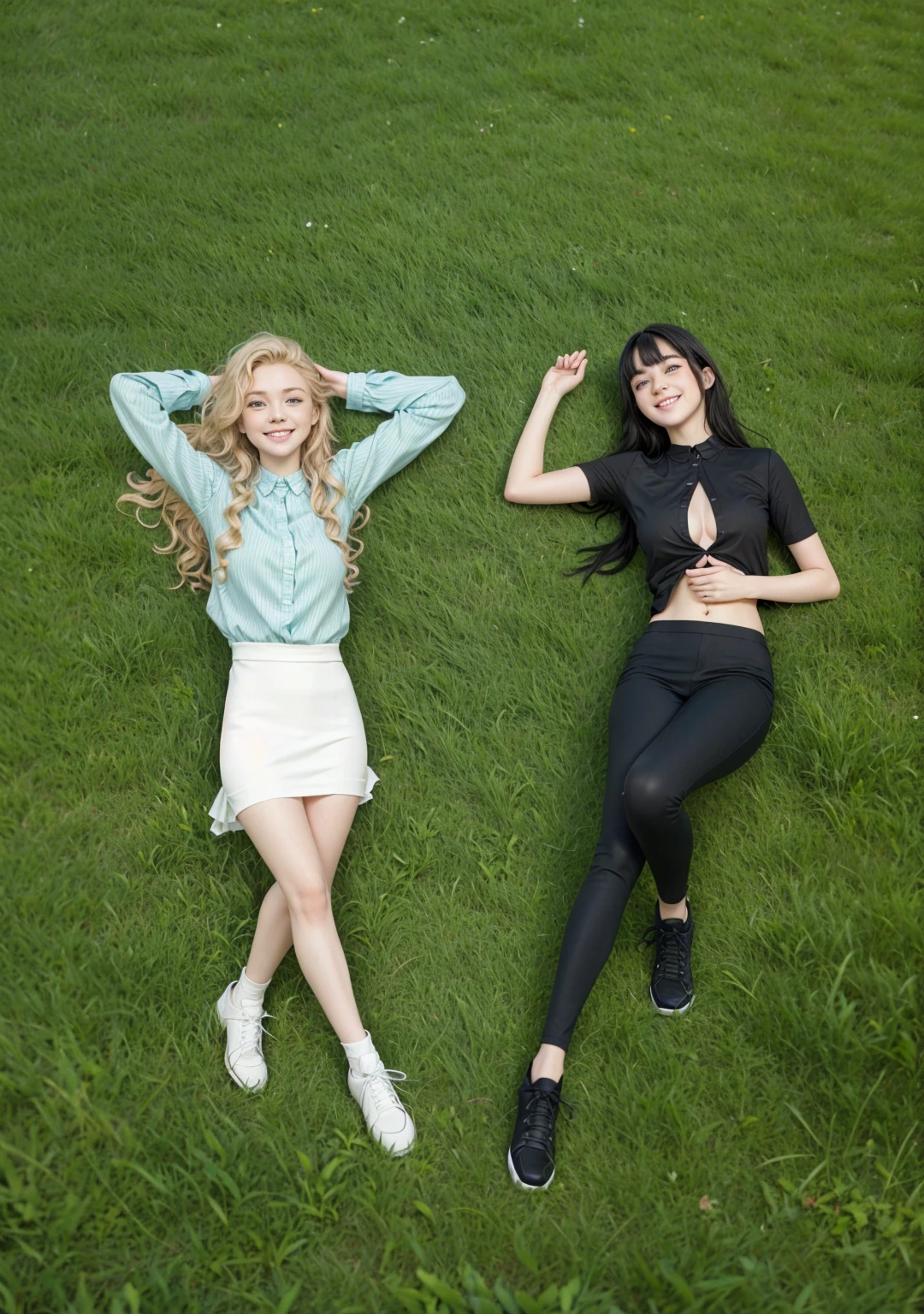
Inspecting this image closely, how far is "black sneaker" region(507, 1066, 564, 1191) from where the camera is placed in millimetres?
3270

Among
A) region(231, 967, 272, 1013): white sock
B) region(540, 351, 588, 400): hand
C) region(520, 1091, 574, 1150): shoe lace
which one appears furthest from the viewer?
region(540, 351, 588, 400): hand

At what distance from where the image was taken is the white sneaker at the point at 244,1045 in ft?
11.5

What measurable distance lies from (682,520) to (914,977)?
6.67ft

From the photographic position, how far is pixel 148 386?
14.0 ft

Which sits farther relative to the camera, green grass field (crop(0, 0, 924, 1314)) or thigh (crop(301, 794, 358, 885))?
thigh (crop(301, 794, 358, 885))

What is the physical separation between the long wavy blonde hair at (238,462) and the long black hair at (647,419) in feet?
3.99

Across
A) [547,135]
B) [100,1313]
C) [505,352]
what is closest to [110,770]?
[100,1313]

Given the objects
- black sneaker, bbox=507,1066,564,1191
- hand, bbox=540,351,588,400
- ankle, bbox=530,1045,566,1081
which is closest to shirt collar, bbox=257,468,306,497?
hand, bbox=540,351,588,400

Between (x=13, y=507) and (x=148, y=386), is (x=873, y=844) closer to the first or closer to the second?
(x=148, y=386)

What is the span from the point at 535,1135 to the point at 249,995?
1169 millimetres

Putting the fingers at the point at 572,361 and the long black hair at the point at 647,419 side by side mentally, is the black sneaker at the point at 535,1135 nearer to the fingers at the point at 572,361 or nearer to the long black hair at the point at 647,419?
the long black hair at the point at 647,419

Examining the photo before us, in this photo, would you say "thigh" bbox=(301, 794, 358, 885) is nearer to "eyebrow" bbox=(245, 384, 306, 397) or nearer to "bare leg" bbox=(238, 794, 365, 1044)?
"bare leg" bbox=(238, 794, 365, 1044)

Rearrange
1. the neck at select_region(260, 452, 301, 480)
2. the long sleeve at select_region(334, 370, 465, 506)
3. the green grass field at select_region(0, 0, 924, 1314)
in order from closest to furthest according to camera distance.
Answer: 1. the green grass field at select_region(0, 0, 924, 1314)
2. the neck at select_region(260, 452, 301, 480)
3. the long sleeve at select_region(334, 370, 465, 506)

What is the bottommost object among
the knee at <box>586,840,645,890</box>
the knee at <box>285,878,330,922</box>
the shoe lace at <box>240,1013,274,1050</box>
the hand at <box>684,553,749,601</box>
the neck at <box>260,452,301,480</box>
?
the shoe lace at <box>240,1013,274,1050</box>
